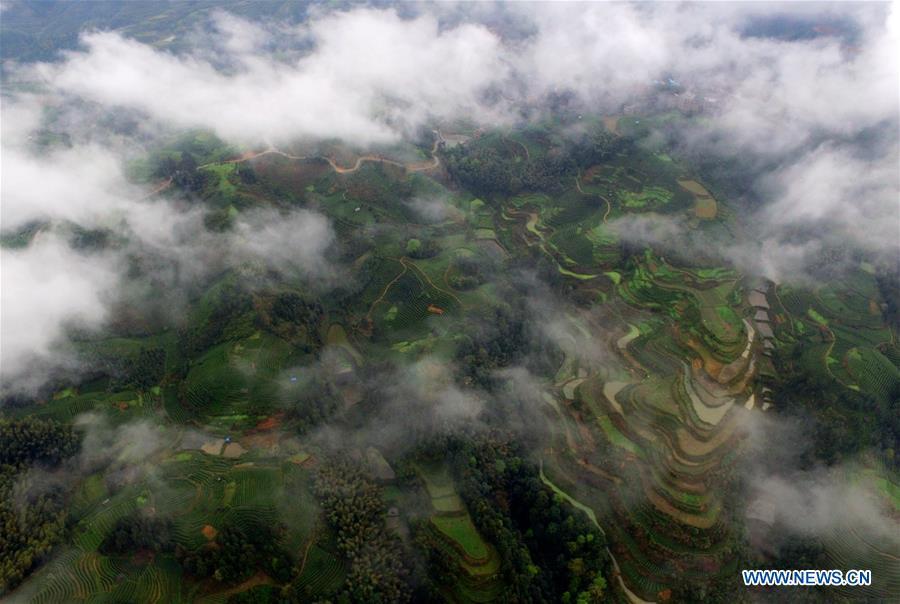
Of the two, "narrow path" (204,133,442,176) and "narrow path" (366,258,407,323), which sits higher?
"narrow path" (204,133,442,176)

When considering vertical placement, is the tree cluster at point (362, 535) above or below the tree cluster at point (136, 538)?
above

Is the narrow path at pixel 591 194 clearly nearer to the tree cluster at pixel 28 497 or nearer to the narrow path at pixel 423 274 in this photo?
the narrow path at pixel 423 274

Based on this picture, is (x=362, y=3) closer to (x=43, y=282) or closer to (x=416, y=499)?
(x=43, y=282)

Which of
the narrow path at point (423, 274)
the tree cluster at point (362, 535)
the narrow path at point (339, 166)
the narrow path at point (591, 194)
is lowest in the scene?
the tree cluster at point (362, 535)

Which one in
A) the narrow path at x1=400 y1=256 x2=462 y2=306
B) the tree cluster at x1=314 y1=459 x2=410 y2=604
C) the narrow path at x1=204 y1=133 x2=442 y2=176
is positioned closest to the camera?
the tree cluster at x1=314 y1=459 x2=410 y2=604

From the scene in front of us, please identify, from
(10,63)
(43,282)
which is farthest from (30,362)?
(10,63)

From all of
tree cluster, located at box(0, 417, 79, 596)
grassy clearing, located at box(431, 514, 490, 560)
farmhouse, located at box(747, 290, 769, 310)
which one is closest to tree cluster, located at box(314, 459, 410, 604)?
grassy clearing, located at box(431, 514, 490, 560)

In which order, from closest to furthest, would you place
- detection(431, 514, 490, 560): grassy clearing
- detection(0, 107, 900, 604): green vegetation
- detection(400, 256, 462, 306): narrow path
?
detection(0, 107, 900, 604): green vegetation → detection(431, 514, 490, 560): grassy clearing → detection(400, 256, 462, 306): narrow path

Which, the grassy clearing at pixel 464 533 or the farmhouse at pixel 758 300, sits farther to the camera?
the farmhouse at pixel 758 300

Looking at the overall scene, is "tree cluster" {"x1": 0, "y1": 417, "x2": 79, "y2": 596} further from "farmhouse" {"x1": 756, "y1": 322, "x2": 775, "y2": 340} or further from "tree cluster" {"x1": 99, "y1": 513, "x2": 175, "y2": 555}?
"farmhouse" {"x1": 756, "y1": 322, "x2": 775, "y2": 340}

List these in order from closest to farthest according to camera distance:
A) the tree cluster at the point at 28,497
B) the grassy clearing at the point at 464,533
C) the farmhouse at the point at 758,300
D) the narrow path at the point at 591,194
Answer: the tree cluster at the point at 28,497
the grassy clearing at the point at 464,533
the farmhouse at the point at 758,300
the narrow path at the point at 591,194

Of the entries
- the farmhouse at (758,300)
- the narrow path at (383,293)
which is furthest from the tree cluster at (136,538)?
the farmhouse at (758,300)
